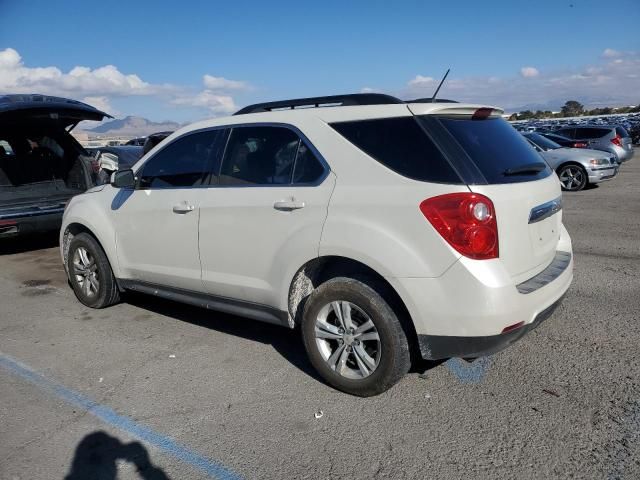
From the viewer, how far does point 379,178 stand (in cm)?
309

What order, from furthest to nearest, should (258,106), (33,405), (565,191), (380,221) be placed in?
(565,191) < (258,106) < (33,405) < (380,221)

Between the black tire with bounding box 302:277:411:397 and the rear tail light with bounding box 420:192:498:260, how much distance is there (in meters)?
0.57

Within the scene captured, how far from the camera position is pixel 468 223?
280 cm

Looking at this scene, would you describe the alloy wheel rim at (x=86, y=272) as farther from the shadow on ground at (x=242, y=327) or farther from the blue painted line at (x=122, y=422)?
the blue painted line at (x=122, y=422)

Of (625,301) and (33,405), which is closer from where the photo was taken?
(33,405)

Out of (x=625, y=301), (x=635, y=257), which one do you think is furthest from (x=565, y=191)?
(x=625, y=301)

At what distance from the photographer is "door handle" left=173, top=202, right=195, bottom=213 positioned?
4.04m

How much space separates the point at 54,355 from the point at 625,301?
4990 mm

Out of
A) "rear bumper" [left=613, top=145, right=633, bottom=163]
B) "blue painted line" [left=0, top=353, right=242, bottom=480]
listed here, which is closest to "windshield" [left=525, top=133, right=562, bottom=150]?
"rear bumper" [left=613, top=145, right=633, bottom=163]

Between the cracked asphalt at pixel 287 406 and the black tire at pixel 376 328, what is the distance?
13cm

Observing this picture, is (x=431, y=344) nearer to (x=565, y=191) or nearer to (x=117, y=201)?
(x=117, y=201)

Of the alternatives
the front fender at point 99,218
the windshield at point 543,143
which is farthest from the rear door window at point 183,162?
the windshield at point 543,143

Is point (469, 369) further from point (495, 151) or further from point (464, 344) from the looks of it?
point (495, 151)

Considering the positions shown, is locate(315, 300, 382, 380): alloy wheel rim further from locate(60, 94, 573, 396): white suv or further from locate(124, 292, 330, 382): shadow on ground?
locate(124, 292, 330, 382): shadow on ground
